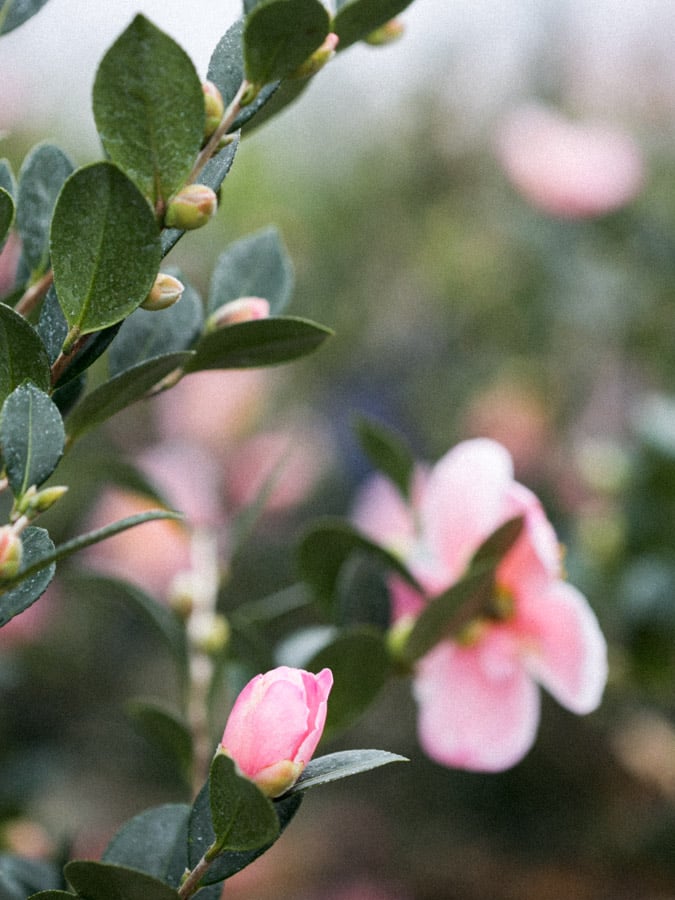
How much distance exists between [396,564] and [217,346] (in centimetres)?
20

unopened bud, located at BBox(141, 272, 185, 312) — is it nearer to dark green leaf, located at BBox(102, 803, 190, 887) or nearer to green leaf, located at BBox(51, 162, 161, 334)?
green leaf, located at BBox(51, 162, 161, 334)

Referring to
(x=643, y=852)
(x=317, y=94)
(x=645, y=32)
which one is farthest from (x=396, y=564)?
(x=645, y=32)

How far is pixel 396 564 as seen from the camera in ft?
1.95

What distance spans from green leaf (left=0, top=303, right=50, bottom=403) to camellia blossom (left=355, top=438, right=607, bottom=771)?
0.92ft

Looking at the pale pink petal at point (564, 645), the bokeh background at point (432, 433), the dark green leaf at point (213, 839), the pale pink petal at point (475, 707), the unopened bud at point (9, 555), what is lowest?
the bokeh background at point (432, 433)

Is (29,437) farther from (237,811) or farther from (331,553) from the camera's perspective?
(331,553)

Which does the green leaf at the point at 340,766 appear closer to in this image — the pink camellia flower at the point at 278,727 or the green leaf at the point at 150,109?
the pink camellia flower at the point at 278,727

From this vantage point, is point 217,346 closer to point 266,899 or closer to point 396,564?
point 396,564

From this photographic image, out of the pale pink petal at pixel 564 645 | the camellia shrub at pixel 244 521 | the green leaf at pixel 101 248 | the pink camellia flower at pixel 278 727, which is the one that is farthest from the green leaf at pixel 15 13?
the pale pink petal at pixel 564 645

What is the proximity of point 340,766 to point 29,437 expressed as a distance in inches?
5.9

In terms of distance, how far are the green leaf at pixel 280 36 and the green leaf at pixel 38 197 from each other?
0.12m

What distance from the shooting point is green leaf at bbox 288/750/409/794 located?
34 centimetres

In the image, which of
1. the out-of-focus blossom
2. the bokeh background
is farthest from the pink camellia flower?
the out-of-focus blossom

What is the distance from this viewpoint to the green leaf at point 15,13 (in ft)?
1.37
